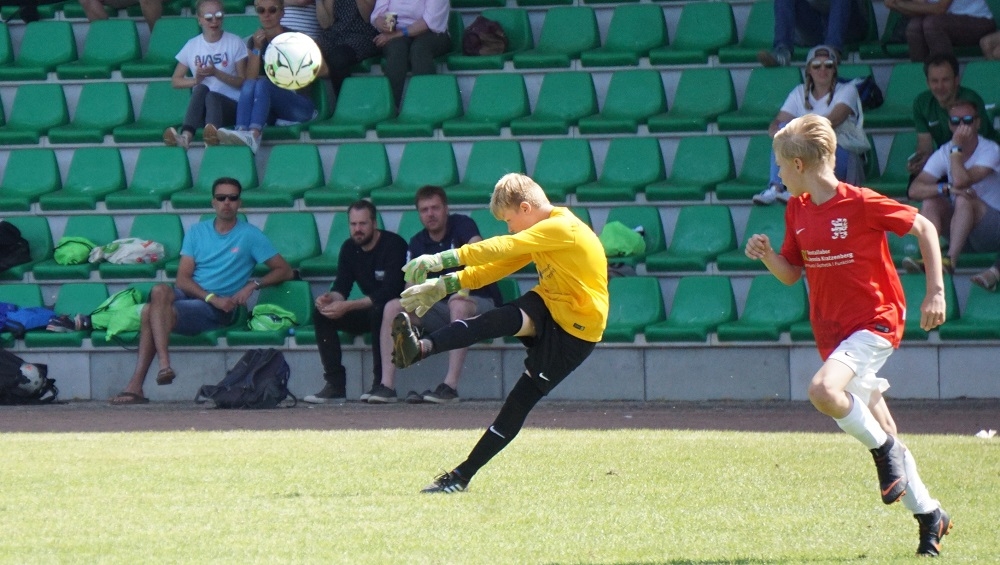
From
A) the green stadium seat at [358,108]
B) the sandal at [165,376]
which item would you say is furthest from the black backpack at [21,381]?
the green stadium seat at [358,108]

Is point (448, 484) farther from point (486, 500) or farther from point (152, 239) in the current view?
point (152, 239)

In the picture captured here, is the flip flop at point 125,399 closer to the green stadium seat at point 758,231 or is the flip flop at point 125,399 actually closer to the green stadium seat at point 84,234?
the green stadium seat at point 84,234

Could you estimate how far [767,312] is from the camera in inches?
454

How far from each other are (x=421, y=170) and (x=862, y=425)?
8504 millimetres

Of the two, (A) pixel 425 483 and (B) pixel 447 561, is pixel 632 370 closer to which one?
(A) pixel 425 483

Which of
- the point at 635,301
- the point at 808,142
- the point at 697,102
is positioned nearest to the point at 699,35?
the point at 697,102

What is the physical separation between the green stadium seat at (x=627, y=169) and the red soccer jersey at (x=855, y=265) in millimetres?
7066

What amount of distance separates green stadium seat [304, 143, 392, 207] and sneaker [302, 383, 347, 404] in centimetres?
207

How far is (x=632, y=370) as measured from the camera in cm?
1160

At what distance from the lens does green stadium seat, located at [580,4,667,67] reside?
13.7 meters

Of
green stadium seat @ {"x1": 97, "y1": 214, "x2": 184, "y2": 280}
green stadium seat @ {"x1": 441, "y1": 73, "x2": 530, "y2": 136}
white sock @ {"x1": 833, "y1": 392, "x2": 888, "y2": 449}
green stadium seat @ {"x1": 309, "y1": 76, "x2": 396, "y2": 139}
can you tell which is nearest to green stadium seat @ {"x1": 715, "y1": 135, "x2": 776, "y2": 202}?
green stadium seat @ {"x1": 441, "y1": 73, "x2": 530, "y2": 136}

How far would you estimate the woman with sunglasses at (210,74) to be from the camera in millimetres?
13750

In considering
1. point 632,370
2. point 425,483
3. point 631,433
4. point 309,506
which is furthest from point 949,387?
point 309,506

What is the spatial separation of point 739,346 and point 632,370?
0.91 m
